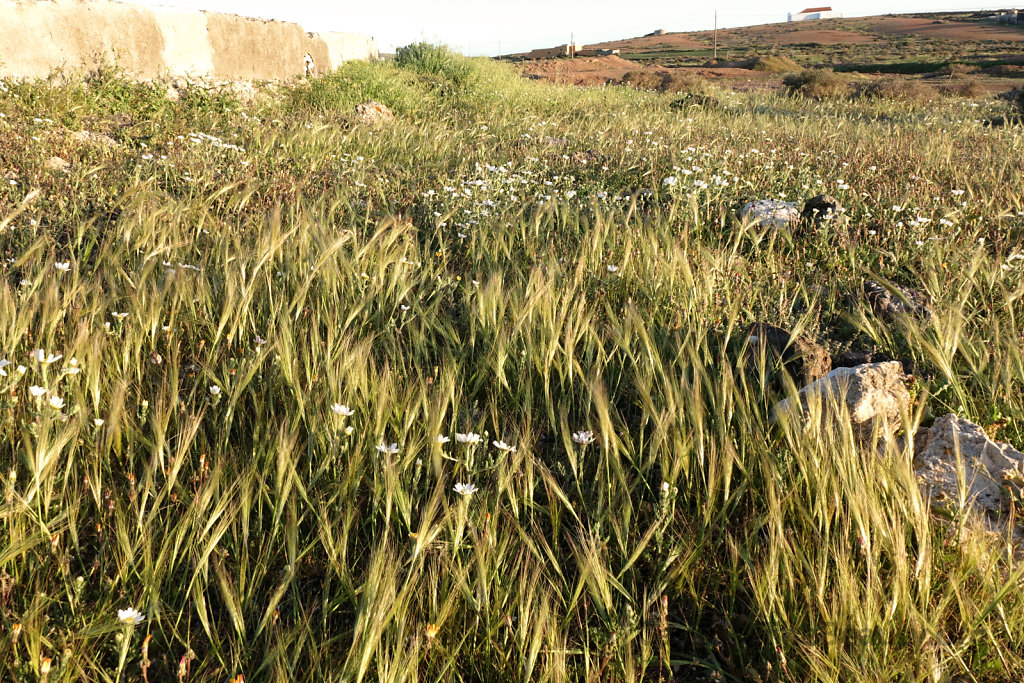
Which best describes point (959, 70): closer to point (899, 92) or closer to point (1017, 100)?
point (899, 92)

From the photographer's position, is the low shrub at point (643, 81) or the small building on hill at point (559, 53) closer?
the low shrub at point (643, 81)

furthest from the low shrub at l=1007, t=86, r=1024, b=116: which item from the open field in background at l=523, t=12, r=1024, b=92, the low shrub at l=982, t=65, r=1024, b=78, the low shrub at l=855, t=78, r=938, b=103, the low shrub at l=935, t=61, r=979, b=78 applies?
the low shrub at l=982, t=65, r=1024, b=78

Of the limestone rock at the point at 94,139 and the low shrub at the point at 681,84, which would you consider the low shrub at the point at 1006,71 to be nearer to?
the low shrub at the point at 681,84

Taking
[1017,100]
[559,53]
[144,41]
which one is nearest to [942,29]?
[559,53]

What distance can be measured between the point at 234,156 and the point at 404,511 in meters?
4.29

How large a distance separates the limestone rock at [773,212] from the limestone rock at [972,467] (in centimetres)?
212

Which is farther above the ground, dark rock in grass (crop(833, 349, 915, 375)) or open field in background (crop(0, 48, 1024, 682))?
open field in background (crop(0, 48, 1024, 682))

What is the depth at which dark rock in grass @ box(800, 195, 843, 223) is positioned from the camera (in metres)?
4.04

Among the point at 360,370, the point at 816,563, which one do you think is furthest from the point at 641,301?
the point at 816,563

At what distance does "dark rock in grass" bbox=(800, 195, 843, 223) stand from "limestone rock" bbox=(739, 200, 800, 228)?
6 cm

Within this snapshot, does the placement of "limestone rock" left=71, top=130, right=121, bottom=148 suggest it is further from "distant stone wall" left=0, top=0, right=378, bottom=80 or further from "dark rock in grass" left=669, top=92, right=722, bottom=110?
"dark rock in grass" left=669, top=92, right=722, bottom=110

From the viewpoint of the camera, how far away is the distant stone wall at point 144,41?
6594 millimetres

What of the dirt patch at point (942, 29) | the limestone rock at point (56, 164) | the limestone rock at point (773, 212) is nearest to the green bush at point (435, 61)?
the limestone rock at point (56, 164)

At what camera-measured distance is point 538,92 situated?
11.7m
